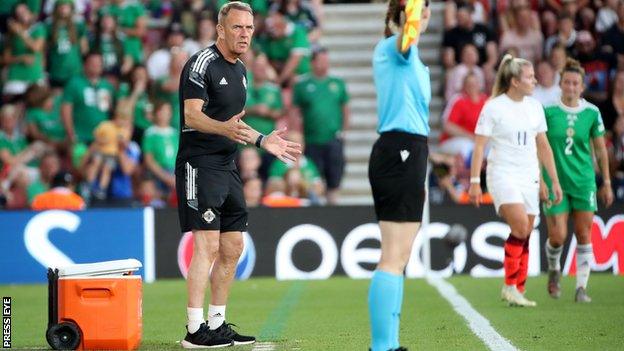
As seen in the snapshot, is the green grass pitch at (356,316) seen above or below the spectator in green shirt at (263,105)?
A: below

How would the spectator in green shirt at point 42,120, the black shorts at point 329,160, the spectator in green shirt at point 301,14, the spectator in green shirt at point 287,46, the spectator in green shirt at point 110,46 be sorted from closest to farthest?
the black shorts at point 329,160 → the spectator in green shirt at point 42,120 → the spectator in green shirt at point 110,46 → the spectator in green shirt at point 287,46 → the spectator in green shirt at point 301,14

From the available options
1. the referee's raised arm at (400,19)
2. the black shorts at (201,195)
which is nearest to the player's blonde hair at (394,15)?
the referee's raised arm at (400,19)

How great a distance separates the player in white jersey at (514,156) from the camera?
12.1 metres

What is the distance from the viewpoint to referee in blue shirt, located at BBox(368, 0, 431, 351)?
24.3ft

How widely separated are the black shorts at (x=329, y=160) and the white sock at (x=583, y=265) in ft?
21.9

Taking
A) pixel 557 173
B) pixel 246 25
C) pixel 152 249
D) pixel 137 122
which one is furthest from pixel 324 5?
pixel 246 25

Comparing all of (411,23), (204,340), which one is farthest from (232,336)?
(411,23)

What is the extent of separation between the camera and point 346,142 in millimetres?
21859

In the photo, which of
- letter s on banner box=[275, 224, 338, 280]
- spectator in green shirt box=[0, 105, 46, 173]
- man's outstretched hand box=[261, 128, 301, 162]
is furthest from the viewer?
spectator in green shirt box=[0, 105, 46, 173]

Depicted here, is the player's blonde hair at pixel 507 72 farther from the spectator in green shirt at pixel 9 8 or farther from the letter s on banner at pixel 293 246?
the spectator in green shirt at pixel 9 8

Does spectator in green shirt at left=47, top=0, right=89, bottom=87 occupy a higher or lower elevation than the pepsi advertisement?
higher

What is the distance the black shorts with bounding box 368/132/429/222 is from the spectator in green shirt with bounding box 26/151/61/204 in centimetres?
1155

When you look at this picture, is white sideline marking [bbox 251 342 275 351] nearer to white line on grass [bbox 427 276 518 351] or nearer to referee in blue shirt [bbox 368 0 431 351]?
white line on grass [bbox 427 276 518 351]

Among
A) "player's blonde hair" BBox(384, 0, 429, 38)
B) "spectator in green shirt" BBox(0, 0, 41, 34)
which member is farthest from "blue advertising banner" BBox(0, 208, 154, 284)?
"player's blonde hair" BBox(384, 0, 429, 38)
